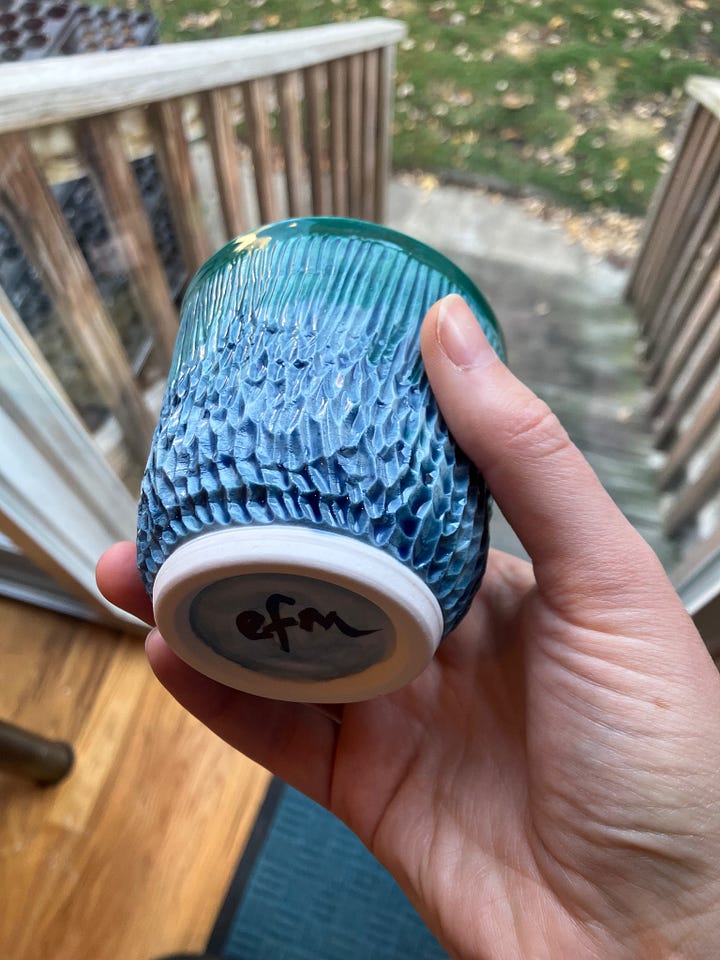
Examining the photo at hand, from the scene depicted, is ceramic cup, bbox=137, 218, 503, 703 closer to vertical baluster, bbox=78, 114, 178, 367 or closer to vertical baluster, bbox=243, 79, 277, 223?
vertical baluster, bbox=78, 114, 178, 367

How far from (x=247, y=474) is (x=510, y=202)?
1207 millimetres

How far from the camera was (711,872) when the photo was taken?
17.5 inches

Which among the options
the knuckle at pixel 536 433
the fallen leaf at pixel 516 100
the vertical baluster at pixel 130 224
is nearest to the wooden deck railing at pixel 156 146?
the vertical baluster at pixel 130 224

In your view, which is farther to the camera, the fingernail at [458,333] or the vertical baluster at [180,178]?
the vertical baluster at [180,178]

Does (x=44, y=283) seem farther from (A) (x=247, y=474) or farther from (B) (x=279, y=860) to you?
(B) (x=279, y=860)

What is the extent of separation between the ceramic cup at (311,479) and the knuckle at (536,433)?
3 cm

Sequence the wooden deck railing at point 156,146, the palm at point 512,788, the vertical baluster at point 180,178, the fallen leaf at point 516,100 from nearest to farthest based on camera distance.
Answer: the palm at point 512,788
the wooden deck railing at point 156,146
the vertical baluster at point 180,178
the fallen leaf at point 516,100

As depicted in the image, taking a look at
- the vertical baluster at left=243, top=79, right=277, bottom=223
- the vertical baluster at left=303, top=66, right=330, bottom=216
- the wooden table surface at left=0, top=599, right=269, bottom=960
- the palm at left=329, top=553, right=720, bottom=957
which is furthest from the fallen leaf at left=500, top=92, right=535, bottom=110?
the wooden table surface at left=0, top=599, right=269, bottom=960

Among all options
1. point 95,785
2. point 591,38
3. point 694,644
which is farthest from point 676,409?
point 95,785

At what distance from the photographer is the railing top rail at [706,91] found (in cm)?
93

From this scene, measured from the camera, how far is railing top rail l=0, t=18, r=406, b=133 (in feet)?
1.71

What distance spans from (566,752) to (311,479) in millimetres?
275

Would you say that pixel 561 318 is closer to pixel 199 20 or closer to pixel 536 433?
pixel 199 20
